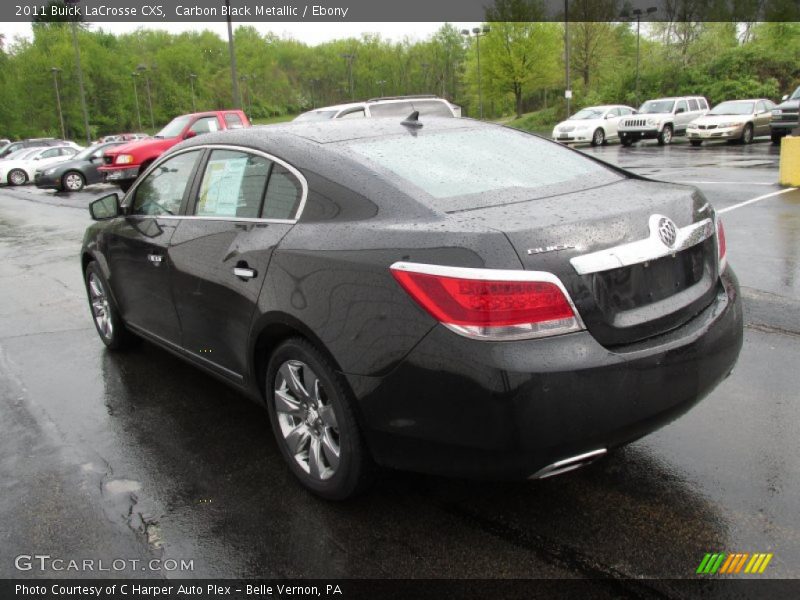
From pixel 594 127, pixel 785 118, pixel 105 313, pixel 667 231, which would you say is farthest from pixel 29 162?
pixel 667 231

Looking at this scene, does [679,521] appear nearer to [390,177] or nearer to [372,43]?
[390,177]

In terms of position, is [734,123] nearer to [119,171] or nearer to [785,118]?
[785,118]

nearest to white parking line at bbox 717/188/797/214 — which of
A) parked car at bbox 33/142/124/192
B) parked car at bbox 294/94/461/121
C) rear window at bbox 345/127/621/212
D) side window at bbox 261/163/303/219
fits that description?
parked car at bbox 294/94/461/121

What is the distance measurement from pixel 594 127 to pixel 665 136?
2.75 m

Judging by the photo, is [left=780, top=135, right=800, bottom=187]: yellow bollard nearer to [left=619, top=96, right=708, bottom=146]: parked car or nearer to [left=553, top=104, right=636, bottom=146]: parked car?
[left=619, top=96, right=708, bottom=146]: parked car

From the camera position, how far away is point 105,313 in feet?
18.0

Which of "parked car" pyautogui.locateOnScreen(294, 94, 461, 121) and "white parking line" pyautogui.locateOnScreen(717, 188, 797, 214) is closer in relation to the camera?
"white parking line" pyautogui.locateOnScreen(717, 188, 797, 214)

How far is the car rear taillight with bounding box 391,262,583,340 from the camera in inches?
95.8

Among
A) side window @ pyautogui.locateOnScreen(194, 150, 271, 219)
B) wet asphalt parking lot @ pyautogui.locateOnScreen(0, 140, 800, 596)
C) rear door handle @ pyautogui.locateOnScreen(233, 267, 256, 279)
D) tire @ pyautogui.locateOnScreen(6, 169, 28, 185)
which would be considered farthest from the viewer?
tire @ pyautogui.locateOnScreen(6, 169, 28, 185)

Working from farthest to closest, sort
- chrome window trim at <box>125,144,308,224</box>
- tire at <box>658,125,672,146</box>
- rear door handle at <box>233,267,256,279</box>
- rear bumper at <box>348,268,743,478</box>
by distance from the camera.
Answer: tire at <box>658,125,672,146</box>
rear door handle at <box>233,267,256,279</box>
chrome window trim at <box>125,144,308,224</box>
rear bumper at <box>348,268,743,478</box>

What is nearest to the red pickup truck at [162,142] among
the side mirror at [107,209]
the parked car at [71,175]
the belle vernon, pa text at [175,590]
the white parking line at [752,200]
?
the parked car at [71,175]

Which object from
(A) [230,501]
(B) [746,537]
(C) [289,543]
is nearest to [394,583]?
(C) [289,543]

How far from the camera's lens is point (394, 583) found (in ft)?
8.53

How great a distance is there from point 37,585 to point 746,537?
108 inches
